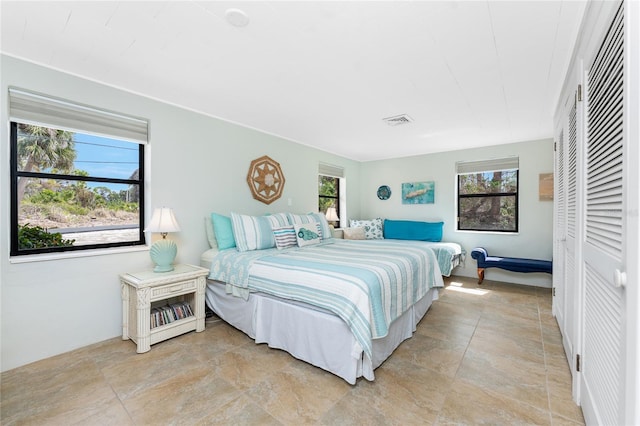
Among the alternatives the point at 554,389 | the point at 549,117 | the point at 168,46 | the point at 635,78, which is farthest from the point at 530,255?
the point at 168,46

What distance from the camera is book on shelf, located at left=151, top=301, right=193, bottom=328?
2.47 m

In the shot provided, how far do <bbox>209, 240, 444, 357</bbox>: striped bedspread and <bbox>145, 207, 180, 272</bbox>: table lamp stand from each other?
1.42ft

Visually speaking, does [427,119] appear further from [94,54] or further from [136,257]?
[136,257]

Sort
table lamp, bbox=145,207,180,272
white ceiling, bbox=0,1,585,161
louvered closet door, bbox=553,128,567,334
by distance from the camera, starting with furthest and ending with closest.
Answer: table lamp, bbox=145,207,180,272 < louvered closet door, bbox=553,128,567,334 < white ceiling, bbox=0,1,585,161

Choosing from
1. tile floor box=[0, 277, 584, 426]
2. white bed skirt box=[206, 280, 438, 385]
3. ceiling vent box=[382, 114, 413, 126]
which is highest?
ceiling vent box=[382, 114, 413, 126]

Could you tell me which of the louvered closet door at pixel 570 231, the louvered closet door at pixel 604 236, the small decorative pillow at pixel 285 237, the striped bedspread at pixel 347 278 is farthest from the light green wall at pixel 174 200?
the louvered closet door at pixel 604 236

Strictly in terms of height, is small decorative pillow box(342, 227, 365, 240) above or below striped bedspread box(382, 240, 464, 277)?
above

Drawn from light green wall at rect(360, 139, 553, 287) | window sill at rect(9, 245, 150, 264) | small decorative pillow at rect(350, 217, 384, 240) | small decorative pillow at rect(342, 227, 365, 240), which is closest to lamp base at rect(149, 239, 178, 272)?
window sill at rect(9, 245, 150, 264)

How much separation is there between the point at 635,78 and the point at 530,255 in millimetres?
4326

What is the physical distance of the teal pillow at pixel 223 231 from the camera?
3.06m

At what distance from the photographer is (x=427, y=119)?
3.32m

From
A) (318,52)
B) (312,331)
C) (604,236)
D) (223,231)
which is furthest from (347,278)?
(223,231)

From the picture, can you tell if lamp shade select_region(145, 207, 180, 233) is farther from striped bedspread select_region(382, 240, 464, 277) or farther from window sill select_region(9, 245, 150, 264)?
striped bedspread select_region(382, 240, 464, 277)

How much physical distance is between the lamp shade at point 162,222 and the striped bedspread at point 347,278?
0.55m
